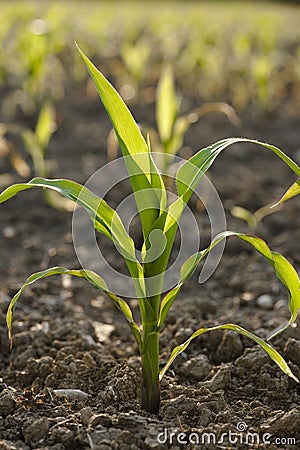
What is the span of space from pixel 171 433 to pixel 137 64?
132 inches

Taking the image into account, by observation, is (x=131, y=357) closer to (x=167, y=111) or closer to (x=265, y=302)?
(x=265, y=302)

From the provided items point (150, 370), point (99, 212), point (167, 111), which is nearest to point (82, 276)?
point (99, 212)

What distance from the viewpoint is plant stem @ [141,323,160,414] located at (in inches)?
55.6

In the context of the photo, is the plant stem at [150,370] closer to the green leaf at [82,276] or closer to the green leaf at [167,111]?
the green leaf at [82,276]

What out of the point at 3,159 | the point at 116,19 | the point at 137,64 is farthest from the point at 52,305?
the point at 116,19

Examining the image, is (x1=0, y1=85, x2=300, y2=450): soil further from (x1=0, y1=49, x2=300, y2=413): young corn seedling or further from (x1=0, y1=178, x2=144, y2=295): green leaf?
(x1=0, y1=178, x2=144, y2=295): green leaf

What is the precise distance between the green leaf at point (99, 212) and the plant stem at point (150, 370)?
0.33 ft

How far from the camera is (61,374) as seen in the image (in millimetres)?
1695

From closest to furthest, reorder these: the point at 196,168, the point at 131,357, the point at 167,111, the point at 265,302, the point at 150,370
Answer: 1. the point at 196,168
2. the point at 150,370
3. the point at 131,357
4. the point at 265,302
5. the point at 167,111

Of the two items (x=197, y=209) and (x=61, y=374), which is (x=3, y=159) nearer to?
(x=197, y=209)

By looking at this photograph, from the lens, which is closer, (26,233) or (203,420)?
(203,420)

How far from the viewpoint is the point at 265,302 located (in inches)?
87.2

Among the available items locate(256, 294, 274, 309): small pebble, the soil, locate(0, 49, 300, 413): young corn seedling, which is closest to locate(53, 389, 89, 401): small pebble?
the soil

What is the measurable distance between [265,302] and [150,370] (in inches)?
34.1
